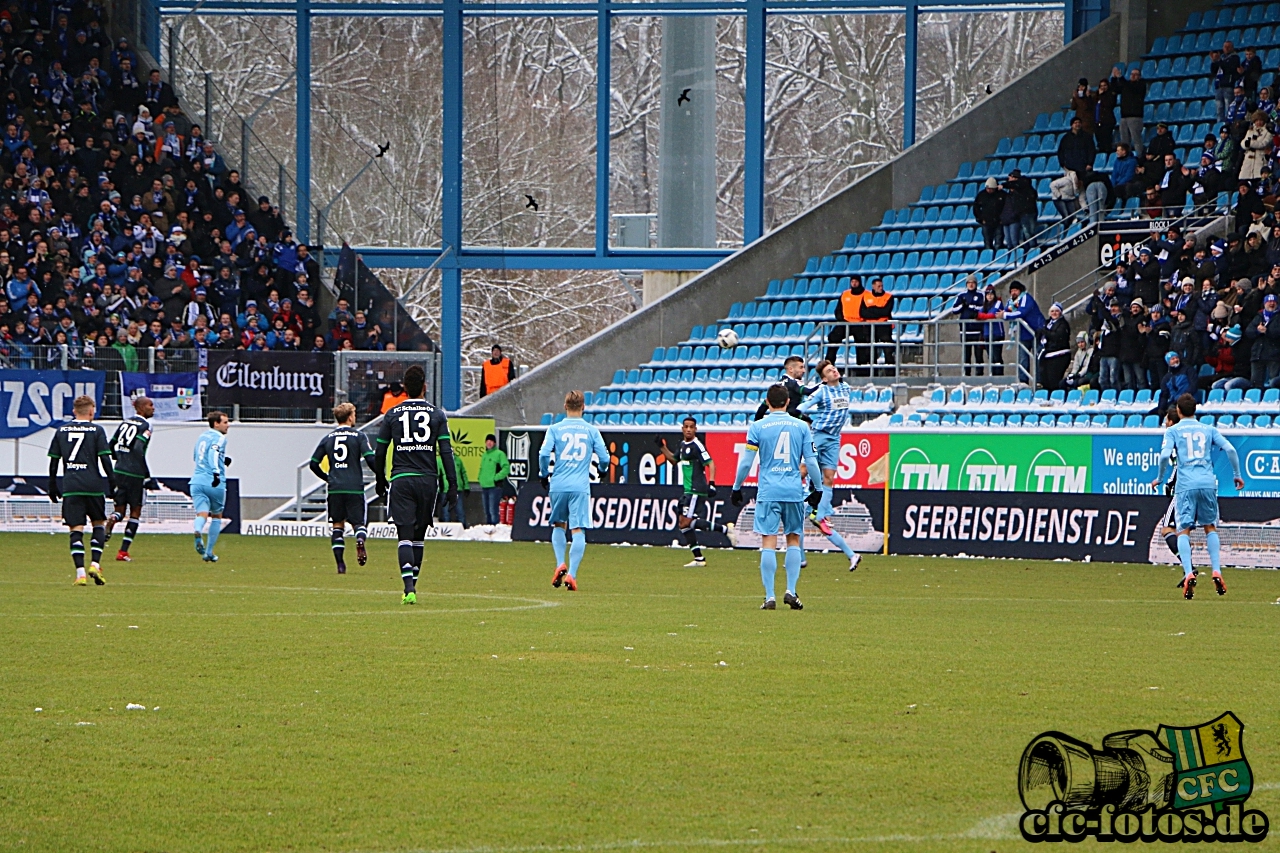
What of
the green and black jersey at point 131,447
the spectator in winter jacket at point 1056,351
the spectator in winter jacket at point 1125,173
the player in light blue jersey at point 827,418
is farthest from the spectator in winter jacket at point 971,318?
the green and black jersey at point 131,447

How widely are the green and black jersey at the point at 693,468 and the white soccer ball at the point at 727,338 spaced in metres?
10.9

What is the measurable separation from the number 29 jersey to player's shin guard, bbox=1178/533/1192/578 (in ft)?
24.0

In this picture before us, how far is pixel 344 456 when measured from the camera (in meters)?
23.2

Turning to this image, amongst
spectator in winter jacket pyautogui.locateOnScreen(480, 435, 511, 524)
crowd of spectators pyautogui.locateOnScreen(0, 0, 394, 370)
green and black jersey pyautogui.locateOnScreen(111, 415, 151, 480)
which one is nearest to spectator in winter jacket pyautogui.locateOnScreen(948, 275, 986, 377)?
spectator in winter jacket pyautogui.locateOnScreen(480, 435, 511, 524)

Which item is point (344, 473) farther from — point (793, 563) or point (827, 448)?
point (793, 563)

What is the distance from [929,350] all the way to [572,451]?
1531 cm

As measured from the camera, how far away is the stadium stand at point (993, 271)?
28.4m

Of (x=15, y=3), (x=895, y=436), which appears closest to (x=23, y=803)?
(x=895, y=436)

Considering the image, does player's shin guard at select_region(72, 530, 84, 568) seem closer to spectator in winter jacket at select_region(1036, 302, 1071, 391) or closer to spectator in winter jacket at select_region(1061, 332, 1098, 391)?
spectator in winter jacket at select_region(1061, 332, 1098, 391)

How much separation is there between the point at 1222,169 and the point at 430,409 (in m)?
20.4

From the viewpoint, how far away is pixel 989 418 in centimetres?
2908

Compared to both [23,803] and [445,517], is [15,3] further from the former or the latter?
[23,803]

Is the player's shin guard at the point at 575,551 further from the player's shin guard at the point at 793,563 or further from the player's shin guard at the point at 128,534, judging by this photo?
the player's shin guard at the point at 128,534

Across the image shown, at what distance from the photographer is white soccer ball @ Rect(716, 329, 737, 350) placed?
36.8 metres
